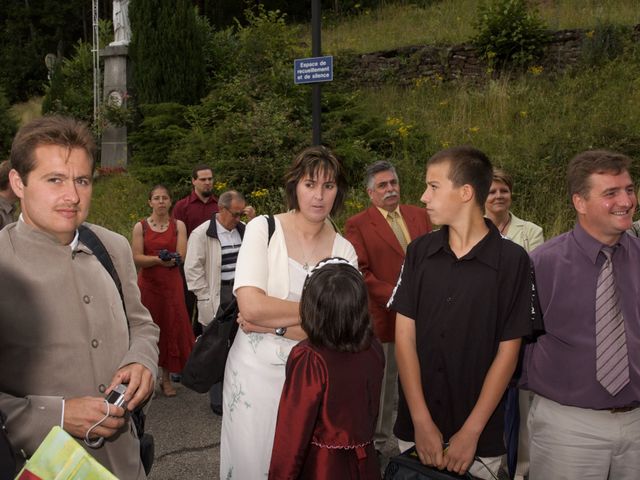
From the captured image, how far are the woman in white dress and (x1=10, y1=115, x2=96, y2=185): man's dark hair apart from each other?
3.77 feet

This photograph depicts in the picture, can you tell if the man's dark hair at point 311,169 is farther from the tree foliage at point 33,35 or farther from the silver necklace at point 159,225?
the tree foliage at point 33,35

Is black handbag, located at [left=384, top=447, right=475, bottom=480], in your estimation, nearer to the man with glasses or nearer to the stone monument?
the man with glasses

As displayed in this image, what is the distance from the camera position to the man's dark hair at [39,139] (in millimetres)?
2053

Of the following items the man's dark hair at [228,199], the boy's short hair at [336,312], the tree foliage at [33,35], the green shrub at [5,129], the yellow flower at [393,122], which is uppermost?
the tree foliage at [33,35]

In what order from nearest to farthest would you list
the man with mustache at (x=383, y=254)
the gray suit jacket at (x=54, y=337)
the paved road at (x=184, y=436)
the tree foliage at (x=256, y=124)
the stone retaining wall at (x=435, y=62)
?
1. the gray suit jacket at (x=54, y=337)
2. the paved road at (x=184, y=436)
3. the man with mustache at (x=383, y=254)
4. the tree foliage at (x=256, y=124)
5. the stone retaining wall at (x=435, y=62)

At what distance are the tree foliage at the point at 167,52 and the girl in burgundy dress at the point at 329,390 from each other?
1557cm

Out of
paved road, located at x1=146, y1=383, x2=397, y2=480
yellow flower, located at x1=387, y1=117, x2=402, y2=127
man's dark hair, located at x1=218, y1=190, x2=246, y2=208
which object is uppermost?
yellow flower, located at x1=387, y1=117, x2=402, y2=127

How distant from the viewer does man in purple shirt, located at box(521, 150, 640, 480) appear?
273cm

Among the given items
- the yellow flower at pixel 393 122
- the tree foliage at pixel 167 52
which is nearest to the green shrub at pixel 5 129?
the tree foliage at pixel 167 52

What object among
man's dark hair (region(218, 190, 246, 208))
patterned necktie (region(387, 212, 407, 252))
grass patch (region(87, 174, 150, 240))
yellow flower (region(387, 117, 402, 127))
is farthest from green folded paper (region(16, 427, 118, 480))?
yellow flower (region(387, 117, 402, 127))

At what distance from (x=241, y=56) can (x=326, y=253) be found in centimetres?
1543

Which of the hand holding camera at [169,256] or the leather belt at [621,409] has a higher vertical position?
the hand holding camera at [169,256]

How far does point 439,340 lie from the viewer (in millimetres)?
2725

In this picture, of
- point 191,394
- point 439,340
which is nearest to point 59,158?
point 439,340
